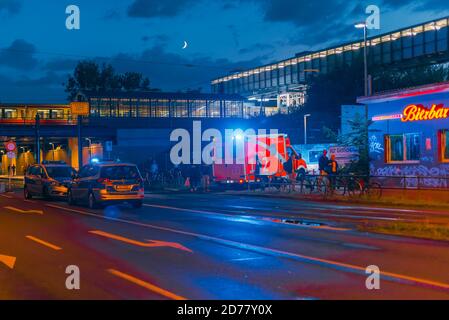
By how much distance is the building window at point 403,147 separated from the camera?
96.8ft

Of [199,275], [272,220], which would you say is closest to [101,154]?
[272,220]

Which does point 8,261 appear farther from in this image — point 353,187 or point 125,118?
point 125,118

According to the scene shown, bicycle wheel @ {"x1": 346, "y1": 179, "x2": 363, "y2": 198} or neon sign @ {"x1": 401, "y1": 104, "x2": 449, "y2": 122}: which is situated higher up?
neon sign @ {"x1": 401, "y1": 104, "x2": 449, "y2": 122}

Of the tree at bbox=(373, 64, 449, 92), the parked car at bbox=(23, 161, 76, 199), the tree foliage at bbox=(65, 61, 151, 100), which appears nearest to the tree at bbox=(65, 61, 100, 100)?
the tree foliage at bbox=(65, 61, 151, 100)

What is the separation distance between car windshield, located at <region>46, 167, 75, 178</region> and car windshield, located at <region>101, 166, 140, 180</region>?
24.1 feet

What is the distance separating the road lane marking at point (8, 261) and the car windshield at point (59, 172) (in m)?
17.7

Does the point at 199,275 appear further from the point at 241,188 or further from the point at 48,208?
the point at 241,188

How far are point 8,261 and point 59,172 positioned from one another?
61.4ft

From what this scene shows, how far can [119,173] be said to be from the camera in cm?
2330

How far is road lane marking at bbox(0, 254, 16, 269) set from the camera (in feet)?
37.2

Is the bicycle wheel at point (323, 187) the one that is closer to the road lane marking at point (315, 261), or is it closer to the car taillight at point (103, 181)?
the car taillight at point (103, 181)

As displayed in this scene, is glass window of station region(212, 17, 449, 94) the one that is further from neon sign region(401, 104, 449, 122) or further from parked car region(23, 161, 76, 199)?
parked car region(23, 161, 76, 199)

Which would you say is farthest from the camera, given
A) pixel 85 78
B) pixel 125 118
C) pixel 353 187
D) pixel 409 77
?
pixel 85 78

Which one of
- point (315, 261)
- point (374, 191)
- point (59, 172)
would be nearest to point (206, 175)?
point (59, 172)
